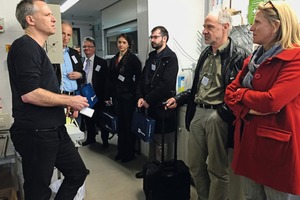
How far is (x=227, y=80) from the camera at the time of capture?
175cm

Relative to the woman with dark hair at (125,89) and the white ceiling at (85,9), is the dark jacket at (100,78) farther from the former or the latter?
the white ceiling at (85,9)

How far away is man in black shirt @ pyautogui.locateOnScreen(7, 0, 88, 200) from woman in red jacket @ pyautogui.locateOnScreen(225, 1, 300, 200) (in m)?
0.98

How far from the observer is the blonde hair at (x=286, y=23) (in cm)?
126

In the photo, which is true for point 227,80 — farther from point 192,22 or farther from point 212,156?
point 192,22

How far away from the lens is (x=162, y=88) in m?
2.44

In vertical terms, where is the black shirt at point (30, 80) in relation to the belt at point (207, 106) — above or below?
above

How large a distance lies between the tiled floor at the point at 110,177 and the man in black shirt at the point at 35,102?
98 centimetres

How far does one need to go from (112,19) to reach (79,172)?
437 centimetres

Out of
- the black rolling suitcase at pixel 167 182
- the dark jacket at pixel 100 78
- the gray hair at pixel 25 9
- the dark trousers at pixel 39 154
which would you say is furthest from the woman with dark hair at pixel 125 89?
the gray hair at pixel 25 9

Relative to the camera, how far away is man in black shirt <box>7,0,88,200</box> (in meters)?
1.34

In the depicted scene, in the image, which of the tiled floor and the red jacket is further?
the tiled floor

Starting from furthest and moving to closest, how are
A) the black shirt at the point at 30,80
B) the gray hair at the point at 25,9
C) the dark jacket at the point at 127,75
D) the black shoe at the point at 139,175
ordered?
the dark jacket at the point at 127,75, the black shoe at the point at 139,175, the gray hair at the point at 25,9, the black shirt at the point at 30,80

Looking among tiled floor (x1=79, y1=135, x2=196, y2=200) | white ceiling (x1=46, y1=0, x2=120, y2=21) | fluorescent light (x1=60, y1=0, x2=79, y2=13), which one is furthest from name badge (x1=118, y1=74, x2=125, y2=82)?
fluorescent light (x1=60, y1=0, x2=79, y2=13)

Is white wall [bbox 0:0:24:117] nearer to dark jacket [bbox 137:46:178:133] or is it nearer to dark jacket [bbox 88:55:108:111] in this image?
dark jacket [bbox 137:46:178:133]
